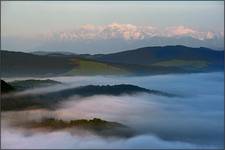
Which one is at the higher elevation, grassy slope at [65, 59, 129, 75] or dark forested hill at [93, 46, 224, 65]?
dark forested hill at [93, 46, 224, 65]

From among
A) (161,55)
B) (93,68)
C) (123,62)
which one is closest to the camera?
(123,62)

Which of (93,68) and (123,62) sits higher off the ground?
(123,62)

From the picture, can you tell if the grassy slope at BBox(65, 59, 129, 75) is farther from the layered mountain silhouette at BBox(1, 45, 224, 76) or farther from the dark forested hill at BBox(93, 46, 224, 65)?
the dark forested hill at BBox(93, 46, 224, 65)

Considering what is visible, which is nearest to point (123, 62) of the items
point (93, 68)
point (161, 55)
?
point (93, 68)

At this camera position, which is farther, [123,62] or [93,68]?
[93,68]

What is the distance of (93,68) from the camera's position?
780cm

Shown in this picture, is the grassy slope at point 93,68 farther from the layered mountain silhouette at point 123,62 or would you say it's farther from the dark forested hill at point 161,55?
the dark forested hill at point 161,55

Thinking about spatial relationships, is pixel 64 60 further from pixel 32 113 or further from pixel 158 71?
pixel 158 71

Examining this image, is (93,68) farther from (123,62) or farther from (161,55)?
(161,55)

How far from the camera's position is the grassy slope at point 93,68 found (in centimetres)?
749

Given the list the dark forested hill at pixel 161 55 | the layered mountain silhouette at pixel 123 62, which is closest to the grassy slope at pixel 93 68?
the layered mountain silhouette at pixel 123 62

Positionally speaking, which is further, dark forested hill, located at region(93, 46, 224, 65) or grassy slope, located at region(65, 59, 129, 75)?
grassy slope, located at region(65, 59, 129, 75)

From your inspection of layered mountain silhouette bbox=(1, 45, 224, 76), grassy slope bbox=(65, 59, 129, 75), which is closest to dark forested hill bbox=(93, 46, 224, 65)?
layered mountain silhouette bbox=(1, 45, 224, 76)

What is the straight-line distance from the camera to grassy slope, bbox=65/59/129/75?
24.6ft
